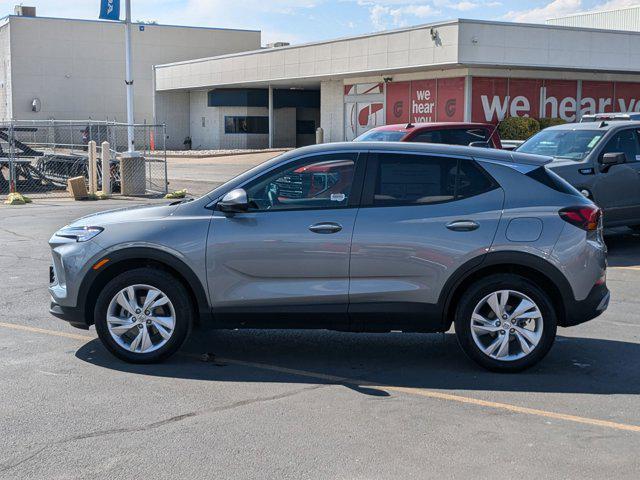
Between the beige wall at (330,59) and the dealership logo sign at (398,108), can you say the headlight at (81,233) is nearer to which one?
the beige wall at (330,59)

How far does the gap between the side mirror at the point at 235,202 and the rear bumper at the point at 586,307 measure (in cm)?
259

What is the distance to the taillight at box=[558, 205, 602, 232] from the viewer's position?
6551mm

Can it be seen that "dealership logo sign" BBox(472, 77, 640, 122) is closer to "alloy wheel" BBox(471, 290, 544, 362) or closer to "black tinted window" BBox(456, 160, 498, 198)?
"black tinted window" BBox(456, 160, 498, 198)

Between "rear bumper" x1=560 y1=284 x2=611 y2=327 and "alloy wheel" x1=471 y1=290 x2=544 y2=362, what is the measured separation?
248 mm

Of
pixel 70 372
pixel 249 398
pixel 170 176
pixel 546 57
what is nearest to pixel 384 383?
pixel 249 398

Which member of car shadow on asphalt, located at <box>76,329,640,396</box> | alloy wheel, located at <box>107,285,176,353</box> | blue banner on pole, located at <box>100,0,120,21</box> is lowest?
car shadow on asphalt, located at <box>76,329,640,396</box>

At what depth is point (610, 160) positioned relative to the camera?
12570 millimetres

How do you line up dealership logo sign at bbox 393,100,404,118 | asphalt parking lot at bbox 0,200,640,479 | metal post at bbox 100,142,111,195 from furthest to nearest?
1. dealership logo sign at bbox 393,100,404,118
2. metal post at bbox 100,142,111,195
3. asphalt parking lot at bbox 0,200,640,479

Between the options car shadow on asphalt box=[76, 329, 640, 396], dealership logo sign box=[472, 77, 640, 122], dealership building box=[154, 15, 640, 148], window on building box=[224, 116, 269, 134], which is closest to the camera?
car shadow on asphalt box=[76, 329, 640, 396]

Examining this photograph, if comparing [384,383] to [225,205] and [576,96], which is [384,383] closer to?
[225,205]

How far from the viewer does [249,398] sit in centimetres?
602

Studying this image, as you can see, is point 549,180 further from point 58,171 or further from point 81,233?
point 58,171

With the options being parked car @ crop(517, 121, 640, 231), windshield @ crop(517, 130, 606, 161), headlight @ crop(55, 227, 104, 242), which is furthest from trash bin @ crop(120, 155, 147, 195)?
headlight @ crop(55, 227, 104, 242)

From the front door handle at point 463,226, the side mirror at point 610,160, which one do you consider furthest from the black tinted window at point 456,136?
the front door handle at point 463,226
